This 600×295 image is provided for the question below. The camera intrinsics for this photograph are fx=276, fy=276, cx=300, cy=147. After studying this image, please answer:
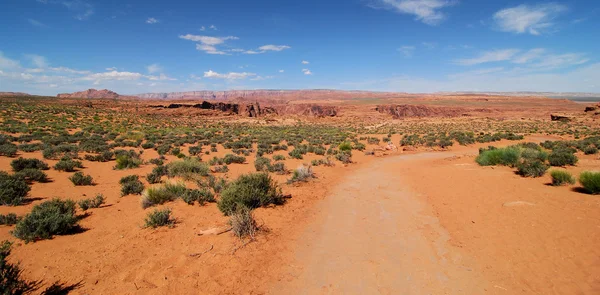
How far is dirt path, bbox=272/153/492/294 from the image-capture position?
14.2 ft

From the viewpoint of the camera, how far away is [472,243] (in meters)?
5.69

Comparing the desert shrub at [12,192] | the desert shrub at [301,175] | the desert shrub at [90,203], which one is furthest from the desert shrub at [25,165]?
the desert shrub at [301,175]

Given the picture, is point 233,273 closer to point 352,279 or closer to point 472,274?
point 352,279

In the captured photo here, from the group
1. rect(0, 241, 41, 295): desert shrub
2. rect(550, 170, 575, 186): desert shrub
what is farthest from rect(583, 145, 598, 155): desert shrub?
rect(0, 241, 41, 295): desert shrub

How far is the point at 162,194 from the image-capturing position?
7973 millimetres

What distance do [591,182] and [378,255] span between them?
24.7ft

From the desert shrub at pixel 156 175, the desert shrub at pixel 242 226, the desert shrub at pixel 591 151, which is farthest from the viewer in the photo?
the desert shrub at pixel 591 151

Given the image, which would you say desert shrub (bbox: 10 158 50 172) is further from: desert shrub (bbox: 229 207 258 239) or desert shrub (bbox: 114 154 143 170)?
desert shrub (bbox: 229 207 258 239)

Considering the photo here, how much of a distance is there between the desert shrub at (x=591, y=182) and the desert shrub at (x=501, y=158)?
14.4 ft

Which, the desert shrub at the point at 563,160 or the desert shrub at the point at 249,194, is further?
the desert shrub at the point at 563,160

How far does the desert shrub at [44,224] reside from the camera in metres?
5.32

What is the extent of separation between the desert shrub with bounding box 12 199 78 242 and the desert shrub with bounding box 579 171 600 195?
1351cm

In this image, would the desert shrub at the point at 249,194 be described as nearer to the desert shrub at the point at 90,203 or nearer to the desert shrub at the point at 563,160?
the desert shrub at the point at 90,203

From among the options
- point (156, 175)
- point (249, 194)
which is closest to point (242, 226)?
point (249, 194)
